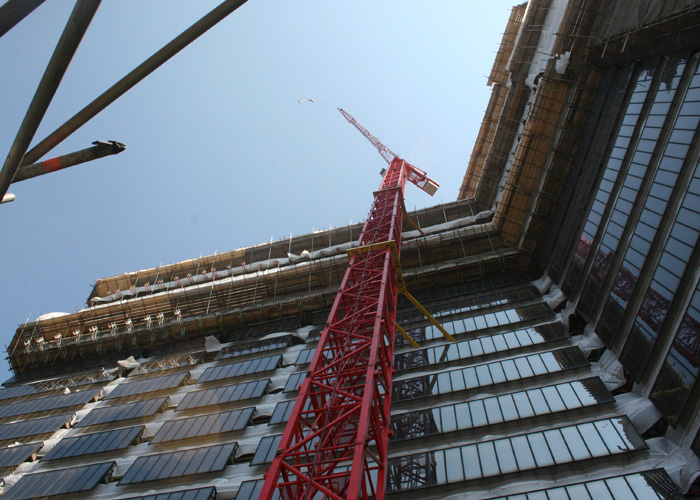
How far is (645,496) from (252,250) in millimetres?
43864

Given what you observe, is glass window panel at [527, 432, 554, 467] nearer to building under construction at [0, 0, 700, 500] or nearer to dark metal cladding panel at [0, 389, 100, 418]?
building under construction at [0, 0, 700, 500]

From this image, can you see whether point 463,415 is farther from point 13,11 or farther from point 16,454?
point 16,454

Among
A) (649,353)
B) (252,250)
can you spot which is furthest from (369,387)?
(252,250)

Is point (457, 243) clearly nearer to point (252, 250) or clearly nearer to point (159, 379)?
point (252, 250)

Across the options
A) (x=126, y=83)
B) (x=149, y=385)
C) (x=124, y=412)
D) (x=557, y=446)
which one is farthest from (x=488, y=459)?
(x=149, y=385)

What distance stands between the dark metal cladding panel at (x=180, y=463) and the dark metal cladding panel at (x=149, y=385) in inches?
316

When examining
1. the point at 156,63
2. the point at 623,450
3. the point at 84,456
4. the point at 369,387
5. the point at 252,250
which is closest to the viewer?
the point at 156,63

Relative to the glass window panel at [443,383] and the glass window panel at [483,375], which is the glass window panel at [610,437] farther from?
the glass window panel at [443,383]

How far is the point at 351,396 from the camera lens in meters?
20.3

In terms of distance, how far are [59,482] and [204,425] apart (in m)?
9.09

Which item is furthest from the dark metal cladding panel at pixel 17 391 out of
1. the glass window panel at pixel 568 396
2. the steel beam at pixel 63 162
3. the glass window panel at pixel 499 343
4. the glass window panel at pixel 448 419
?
the steel beam at pixel 63 162

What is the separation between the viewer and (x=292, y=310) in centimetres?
4644

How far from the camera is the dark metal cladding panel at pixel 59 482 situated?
29609 mm

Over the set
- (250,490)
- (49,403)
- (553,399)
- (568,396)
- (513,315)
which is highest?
(513,315)
